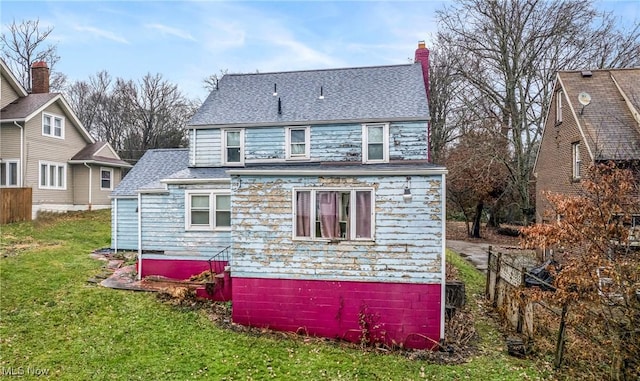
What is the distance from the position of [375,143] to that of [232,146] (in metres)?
6.00

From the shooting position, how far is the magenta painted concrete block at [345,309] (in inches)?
332

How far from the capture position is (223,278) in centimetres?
1073

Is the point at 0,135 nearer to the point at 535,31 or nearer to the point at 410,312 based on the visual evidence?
the point at 410,312

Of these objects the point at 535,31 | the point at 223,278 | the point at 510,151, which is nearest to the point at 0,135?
the point at 223,278

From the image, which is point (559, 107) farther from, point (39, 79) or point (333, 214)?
point (39, 79)

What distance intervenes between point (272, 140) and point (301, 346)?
28.8ft

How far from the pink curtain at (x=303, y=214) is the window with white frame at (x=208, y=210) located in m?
4.22

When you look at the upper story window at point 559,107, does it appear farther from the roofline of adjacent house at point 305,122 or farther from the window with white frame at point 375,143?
the window with white frame at point 375,143

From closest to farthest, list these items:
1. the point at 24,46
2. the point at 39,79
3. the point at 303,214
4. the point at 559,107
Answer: the point at 303,214, the point at 559,107, the point at 39,79, the point at 24,46

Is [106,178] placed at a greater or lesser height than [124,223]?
greater

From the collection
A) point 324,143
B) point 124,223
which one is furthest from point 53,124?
point 324,143

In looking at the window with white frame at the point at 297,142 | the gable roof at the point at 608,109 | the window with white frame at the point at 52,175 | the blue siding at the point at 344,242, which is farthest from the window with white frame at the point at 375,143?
the window with white frame at the point at 52,175

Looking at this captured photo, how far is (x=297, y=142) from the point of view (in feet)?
48.1

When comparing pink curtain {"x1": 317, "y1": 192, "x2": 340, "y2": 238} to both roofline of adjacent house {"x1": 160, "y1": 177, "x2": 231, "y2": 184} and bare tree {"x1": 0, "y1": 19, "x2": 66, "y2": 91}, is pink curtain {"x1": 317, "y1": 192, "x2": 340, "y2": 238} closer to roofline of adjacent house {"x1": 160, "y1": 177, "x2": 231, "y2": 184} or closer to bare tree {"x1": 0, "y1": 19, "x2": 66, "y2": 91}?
roofline of adjacent house {"x1": 160, "y1": 177, "x2": 231, "y2": 184}
